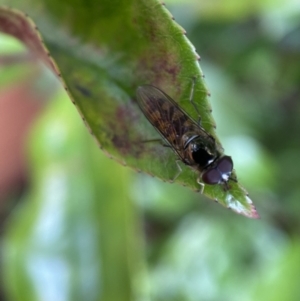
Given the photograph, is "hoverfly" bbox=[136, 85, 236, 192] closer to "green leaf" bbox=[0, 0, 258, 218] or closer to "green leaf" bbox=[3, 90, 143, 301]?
"green leaf" bbox=[0, 0, 258, 218]

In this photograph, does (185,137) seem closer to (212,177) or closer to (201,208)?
(212,177)

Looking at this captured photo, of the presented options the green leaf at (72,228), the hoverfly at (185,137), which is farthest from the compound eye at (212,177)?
the green leaf at (72,228)

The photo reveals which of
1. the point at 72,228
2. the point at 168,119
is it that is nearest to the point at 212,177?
the point at 168,119

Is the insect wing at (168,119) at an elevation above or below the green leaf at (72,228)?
above

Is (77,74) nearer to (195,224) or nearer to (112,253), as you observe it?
(112,253)

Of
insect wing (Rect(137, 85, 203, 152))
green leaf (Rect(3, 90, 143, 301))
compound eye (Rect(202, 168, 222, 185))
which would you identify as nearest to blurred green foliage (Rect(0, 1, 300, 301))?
green leaf (Rect(3, 90, 143, 301))

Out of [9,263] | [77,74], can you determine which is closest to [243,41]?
[9,263]

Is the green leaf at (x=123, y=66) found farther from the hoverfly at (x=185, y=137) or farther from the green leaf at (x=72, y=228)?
the green leaf at (x=72, y=228)
